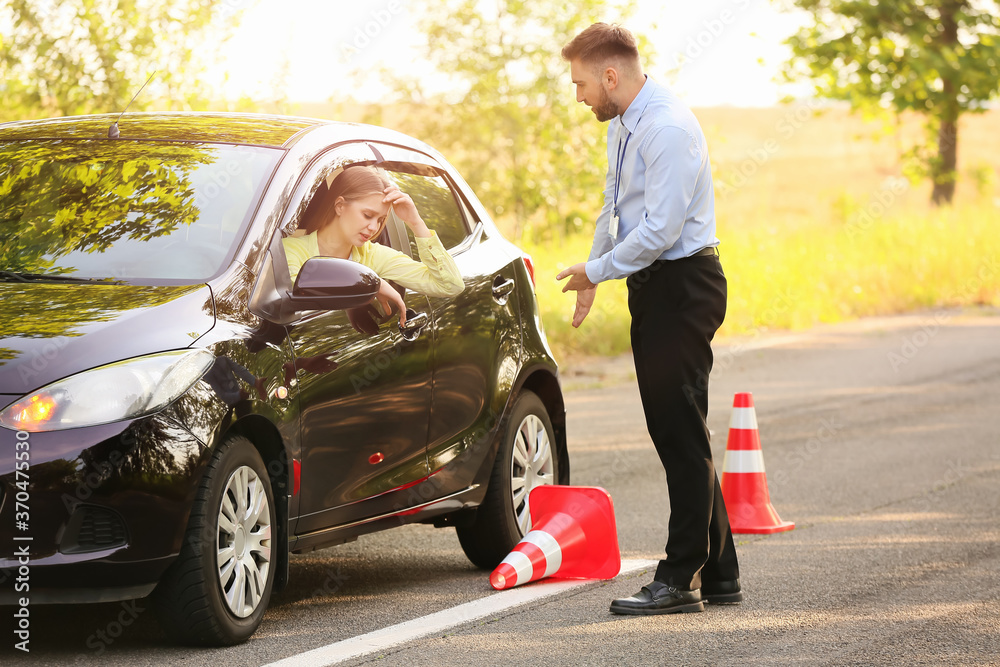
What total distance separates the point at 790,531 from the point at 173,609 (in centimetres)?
366

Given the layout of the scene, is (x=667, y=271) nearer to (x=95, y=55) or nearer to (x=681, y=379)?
(x=681, y=379)

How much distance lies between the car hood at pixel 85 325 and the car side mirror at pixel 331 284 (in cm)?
34

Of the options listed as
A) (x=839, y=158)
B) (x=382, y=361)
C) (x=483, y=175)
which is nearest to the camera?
(x=382, y=361)

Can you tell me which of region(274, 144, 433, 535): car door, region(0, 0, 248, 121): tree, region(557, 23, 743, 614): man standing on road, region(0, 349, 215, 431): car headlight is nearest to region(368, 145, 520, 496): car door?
region(274, 144, 433, 535): car door

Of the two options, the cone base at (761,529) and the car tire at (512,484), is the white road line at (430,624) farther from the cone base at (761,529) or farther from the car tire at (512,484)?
the cone base at (761,529)

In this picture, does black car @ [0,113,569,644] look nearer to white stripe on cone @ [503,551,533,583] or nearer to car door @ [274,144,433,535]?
car door @ [274,144,433,535]

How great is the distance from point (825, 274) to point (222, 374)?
16.1 m

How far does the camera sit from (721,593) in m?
5.32

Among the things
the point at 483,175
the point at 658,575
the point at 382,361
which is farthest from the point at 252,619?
the point at 483,175

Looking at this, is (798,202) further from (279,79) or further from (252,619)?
(252,619)

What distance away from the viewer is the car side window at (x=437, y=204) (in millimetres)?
5844

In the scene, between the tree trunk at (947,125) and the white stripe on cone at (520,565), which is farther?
the tree trunk at (947,125)

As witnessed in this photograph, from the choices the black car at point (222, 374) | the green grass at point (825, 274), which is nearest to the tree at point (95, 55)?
the green grass at point (825, 274)

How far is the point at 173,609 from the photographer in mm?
4305
